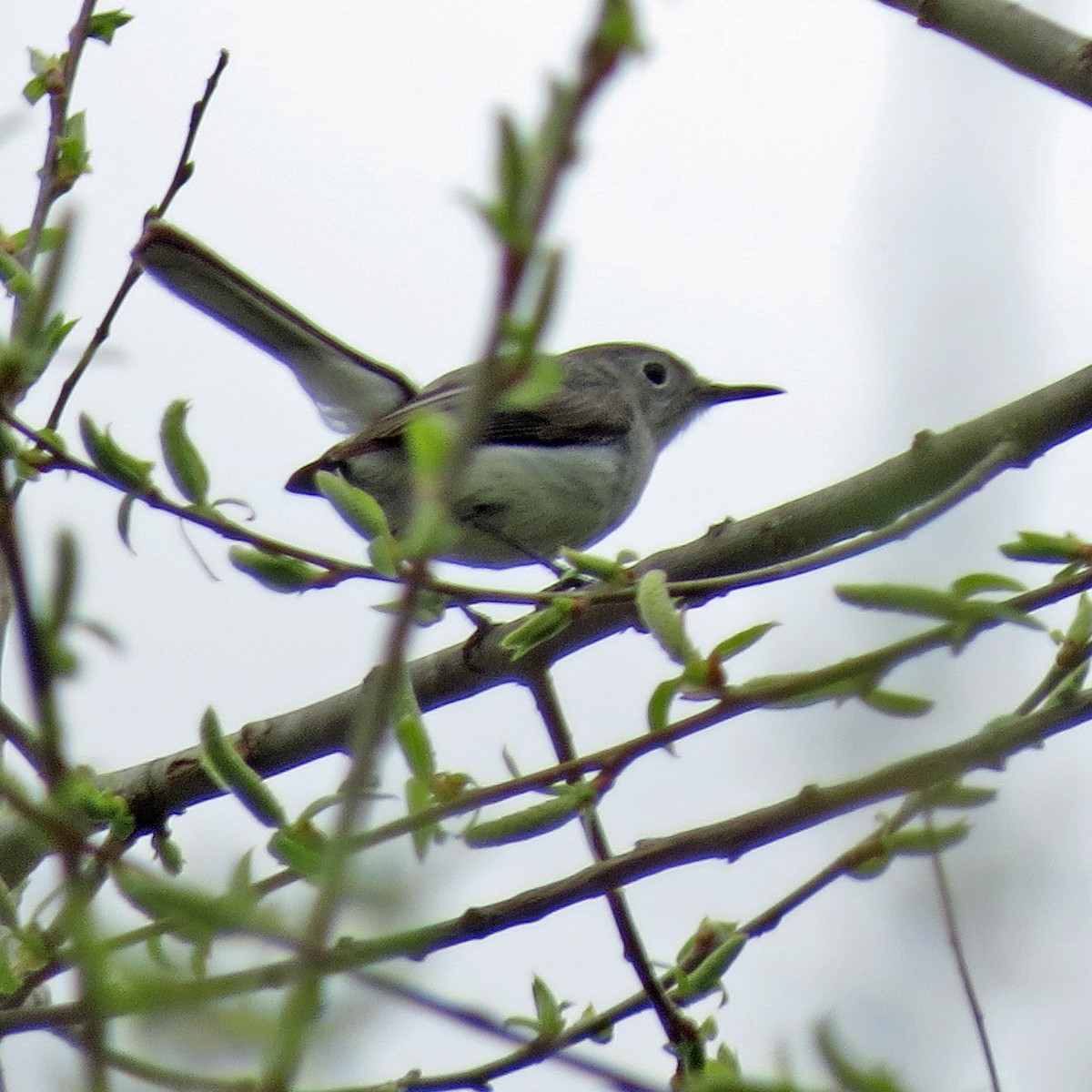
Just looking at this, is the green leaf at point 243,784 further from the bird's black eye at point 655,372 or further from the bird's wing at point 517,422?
the bird's black eye at point 655,372

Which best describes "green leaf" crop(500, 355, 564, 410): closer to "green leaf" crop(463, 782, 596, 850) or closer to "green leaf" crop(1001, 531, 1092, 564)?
"green leaf" crop(463, 782, 596, 850)

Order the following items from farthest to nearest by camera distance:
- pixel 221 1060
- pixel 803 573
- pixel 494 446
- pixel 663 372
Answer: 1. pixel 663 372
2. pixel 494 446
3. pixel 803 573
4. pixel 221 1060

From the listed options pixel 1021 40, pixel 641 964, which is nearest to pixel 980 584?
pixel 641 964

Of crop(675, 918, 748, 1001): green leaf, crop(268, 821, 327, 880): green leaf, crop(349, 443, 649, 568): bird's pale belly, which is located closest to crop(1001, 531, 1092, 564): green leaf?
crop(675, 918, 748, 1001): green leaf

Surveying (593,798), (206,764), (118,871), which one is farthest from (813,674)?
(206,764)

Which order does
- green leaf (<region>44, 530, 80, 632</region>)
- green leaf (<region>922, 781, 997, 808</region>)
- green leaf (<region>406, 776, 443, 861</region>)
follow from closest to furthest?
green leaf (<region>44, 530, 80, 632</region>), green leaf (<region>406, 776, 443, 861</region>), green leaf (<region>922, 781, 997, 808</region>)

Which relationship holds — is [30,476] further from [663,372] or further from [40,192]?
[663,372]

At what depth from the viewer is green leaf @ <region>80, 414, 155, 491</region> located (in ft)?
6.48

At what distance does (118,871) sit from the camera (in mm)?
1327

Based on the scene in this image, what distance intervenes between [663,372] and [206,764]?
583cm

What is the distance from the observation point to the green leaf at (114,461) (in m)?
1.98

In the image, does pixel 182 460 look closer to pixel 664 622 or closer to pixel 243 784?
pixel 243 784

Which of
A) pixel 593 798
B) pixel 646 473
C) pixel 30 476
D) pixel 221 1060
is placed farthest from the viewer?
pixel 646 473

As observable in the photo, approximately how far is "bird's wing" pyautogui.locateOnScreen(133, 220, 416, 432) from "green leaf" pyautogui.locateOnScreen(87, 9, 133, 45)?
455 millimetres
